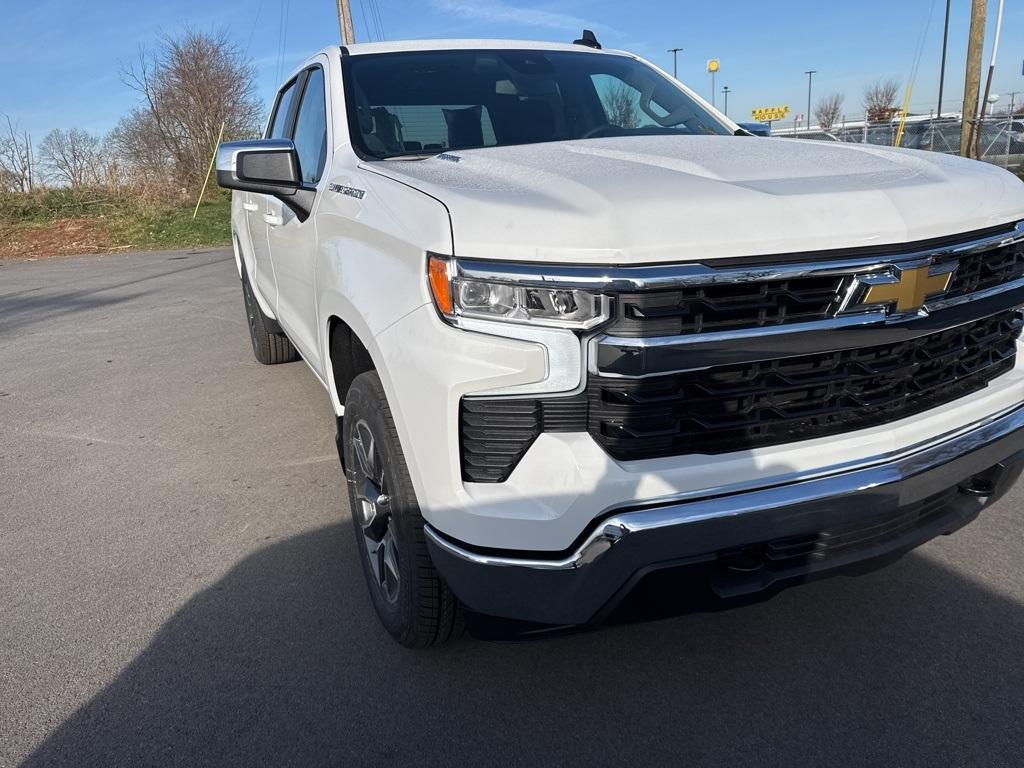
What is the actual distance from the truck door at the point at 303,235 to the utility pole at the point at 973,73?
14.6m

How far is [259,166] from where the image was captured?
295 cm

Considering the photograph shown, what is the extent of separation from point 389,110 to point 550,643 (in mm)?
2064

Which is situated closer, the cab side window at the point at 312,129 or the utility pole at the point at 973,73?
the cab side window at the point at 312,129

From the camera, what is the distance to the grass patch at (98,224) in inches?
723

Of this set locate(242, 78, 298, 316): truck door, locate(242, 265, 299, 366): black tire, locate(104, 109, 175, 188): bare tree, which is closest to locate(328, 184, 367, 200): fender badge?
locate(242, 78, 298, 316): truck door

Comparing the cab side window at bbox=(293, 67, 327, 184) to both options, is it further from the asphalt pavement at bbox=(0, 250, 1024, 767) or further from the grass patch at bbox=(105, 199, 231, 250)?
the grass patch at bbox=(105, 199, 231, 250)

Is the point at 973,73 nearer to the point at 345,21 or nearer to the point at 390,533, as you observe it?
the point at 345,21

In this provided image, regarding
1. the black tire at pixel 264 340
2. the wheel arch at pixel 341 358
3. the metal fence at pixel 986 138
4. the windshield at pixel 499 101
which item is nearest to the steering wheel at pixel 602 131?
the windshield at pixel 499 101

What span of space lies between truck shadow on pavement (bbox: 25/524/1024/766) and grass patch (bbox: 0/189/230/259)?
17.0 m

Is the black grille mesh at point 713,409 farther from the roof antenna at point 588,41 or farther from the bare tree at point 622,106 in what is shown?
the roof antenna at point 588,41

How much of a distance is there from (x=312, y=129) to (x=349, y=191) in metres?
1.15

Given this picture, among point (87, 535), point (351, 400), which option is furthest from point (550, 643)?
point (87, 535)

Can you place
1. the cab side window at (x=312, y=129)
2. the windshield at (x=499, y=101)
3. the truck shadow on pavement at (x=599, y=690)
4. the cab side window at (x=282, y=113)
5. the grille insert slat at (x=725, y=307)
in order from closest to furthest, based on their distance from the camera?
the grille insert slat at (x=725, y=307) < the truck shadow on pavement at (x=599, y=690) < the windshield at (x=499, y=101) < the cab side window at (x=312, y=129) < the cab side window at (x=282, y=113)

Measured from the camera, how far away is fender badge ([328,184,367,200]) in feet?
8.39
